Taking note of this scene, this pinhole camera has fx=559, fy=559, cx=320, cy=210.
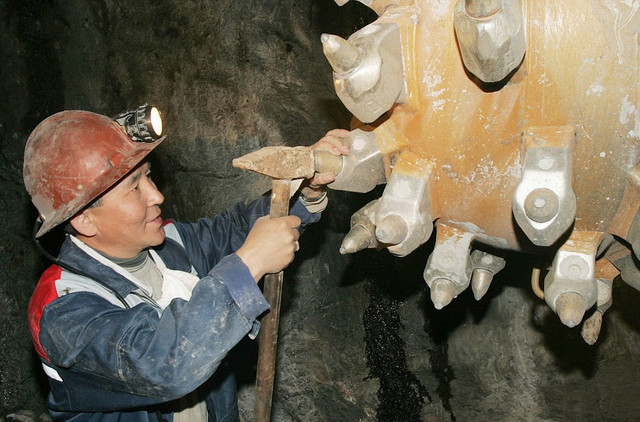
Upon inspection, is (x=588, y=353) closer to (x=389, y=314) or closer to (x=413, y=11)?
(x=389, y=314)

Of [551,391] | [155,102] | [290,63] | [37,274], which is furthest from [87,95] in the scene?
[551,391]

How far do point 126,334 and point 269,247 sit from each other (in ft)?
1.37

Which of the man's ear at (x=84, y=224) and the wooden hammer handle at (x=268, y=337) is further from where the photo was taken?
the man's ear at (x=84, y=224)

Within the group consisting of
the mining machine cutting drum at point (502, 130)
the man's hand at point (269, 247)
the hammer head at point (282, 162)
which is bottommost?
the man's hand at point (269, 247)

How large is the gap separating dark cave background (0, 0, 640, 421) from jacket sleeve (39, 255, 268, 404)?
3.75 ft

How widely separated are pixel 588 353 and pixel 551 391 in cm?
22

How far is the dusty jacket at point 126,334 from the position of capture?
4.46 feet

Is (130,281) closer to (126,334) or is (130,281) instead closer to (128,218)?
(128,218)

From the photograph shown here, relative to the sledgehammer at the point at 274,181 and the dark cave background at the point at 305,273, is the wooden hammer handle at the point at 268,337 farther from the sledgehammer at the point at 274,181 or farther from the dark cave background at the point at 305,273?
the dark cave background at the point at 305,273

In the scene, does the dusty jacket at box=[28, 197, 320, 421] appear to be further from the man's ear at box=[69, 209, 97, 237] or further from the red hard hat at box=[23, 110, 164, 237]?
the red hard hat at box=[23, 110, 164, 237]

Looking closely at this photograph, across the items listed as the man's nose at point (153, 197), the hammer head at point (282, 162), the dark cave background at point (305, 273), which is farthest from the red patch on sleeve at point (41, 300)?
the dark cave background at point (305, 273)

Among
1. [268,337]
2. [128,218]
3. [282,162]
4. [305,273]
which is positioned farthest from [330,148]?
[305,273]

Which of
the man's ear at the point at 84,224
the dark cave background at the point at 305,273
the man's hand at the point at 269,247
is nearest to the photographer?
the man's hand at the point at 269,247

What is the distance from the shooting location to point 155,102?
2902 millimetres
